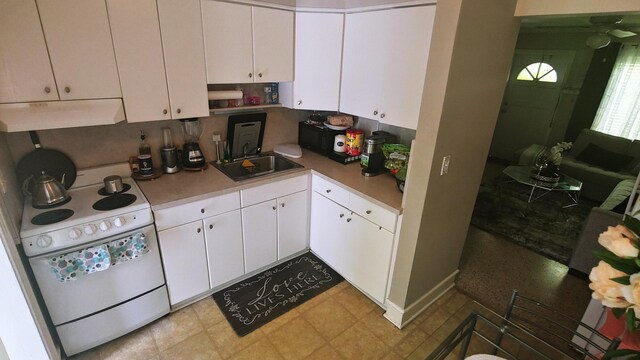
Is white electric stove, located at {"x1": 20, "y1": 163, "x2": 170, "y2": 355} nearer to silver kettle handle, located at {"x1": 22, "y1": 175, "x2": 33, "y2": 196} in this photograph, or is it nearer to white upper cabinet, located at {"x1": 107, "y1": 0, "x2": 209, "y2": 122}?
silver kettle handle, located at {"x1": 22, "y1": 175, "x2": 33, "y2": 196}

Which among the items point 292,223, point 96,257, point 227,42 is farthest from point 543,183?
point 96,257

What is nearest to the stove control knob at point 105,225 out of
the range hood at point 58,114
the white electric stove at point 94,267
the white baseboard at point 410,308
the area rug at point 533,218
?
the white electric stove at point 94,267

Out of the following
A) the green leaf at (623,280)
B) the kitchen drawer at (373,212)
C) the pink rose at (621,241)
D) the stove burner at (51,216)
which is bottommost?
the kitchen drawer at (373,212)

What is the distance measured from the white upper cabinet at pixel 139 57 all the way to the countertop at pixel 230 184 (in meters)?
0.47

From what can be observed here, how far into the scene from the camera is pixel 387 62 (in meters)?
2.05

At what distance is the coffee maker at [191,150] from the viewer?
7.50 ft

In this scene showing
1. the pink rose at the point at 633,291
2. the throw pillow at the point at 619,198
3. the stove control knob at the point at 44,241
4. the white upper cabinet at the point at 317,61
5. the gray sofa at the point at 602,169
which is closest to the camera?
the pink rose at the point at 633,291

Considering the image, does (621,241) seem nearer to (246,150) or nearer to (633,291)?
(633,291)

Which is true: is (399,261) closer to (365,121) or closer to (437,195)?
(437,195)

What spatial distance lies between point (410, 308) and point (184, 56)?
229 centimetres

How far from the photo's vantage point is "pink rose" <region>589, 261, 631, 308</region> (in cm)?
76

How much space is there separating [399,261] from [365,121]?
4.47ft

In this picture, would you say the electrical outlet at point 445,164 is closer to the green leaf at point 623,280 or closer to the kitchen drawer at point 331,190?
the kitchen drawer at point 331,190

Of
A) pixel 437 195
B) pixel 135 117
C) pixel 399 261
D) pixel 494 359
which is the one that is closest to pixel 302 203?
pixel 399 261
